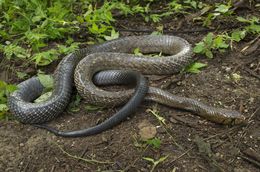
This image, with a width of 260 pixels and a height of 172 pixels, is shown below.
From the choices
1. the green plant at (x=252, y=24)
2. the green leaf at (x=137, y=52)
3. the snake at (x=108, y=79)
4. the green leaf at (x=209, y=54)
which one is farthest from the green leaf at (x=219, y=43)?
the green leaf at (x=137, y=52)

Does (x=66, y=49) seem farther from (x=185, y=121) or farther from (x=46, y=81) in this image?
(x=185, y=121)

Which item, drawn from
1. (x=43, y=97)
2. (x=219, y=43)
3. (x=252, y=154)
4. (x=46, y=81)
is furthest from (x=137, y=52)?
(x=252, y=154)

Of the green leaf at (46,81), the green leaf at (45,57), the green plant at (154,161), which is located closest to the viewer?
the green plant at (154,161)

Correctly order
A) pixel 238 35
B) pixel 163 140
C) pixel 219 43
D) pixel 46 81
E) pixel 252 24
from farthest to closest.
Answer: pixel 252 24 < pixel 238 35 < pixel 219 43 < pixel 46 81 < pixel 163 140

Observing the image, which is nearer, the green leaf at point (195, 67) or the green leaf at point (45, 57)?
the green leaf at point (195, 67)

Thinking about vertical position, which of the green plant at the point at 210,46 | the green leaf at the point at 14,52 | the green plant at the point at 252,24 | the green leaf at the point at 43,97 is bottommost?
the green leaf at the point at 43,97

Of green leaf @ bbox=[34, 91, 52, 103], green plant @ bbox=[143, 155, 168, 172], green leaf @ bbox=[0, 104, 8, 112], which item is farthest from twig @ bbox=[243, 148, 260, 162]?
green leaf @ bbox=[0, 104, 8, 112]

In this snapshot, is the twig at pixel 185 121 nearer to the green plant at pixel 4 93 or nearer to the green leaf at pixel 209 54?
the green leaf at pixel 209 54
